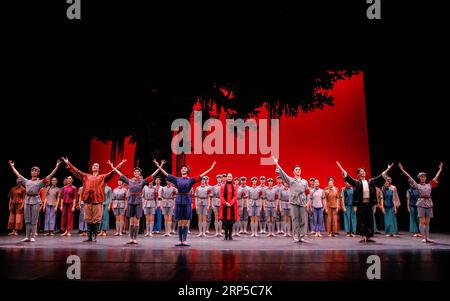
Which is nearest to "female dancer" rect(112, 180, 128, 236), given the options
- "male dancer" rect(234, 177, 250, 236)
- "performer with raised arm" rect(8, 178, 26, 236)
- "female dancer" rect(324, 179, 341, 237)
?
"performer with raised arm" rect(8, 178, 26, 236)

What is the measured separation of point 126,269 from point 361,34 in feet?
27.0

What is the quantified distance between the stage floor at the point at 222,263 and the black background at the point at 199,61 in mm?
4535

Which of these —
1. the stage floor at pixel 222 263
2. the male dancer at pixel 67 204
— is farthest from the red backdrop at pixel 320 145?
the stage floor at pixel 222 263

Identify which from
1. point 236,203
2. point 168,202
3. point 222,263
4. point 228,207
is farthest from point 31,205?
point 222,263

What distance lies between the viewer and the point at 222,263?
4.14 metres

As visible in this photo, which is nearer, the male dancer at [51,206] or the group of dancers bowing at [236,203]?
the group of dancers bowing at [236,203]

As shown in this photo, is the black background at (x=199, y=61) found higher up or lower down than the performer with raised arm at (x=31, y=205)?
higher up

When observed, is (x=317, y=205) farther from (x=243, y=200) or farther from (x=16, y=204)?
(x=16, y=204)

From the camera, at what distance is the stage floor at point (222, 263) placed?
136 inches

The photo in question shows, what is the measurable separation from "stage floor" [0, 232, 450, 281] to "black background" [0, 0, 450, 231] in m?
4.54

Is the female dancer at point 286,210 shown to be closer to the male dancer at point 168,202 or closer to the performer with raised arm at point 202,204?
the performer with raised arm at point 202,204

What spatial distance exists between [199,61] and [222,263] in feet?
21.3

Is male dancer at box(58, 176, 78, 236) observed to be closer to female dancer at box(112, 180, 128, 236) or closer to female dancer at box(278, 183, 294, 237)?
female dancer at box(112, 180, 128, 236)

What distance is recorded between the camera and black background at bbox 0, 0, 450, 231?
8.11 metres
